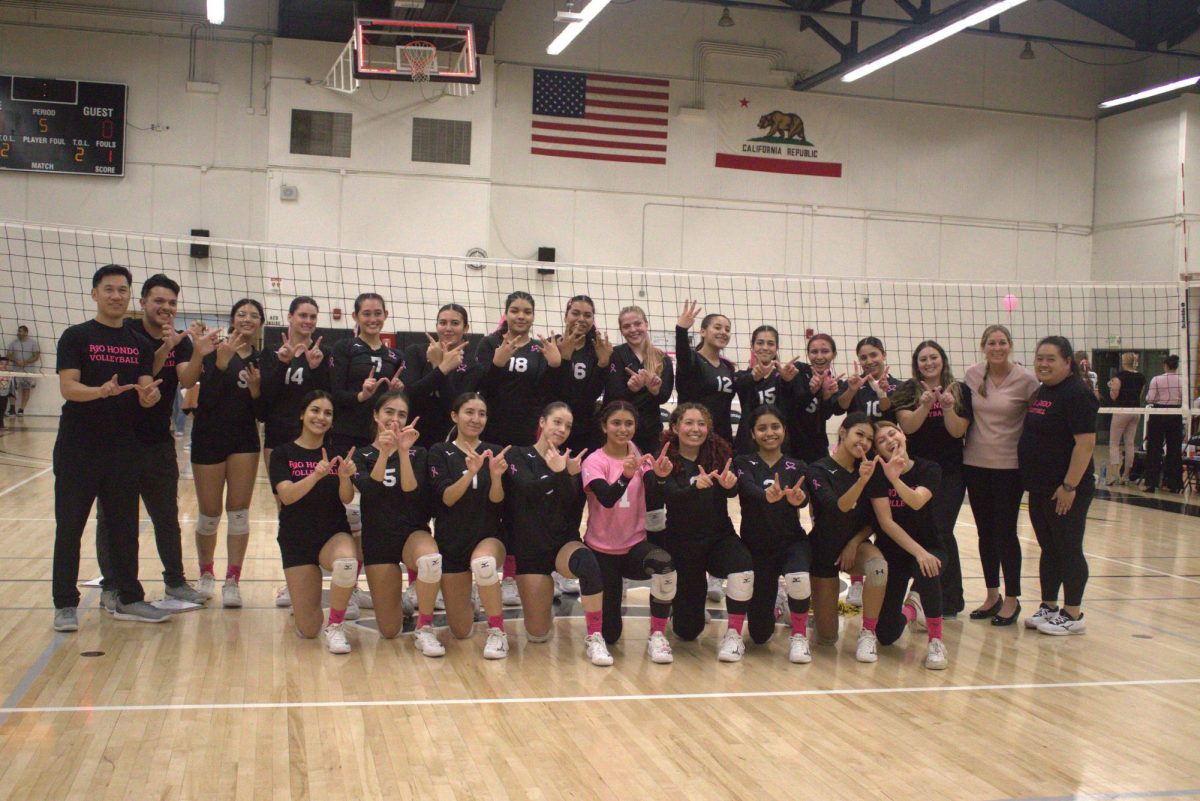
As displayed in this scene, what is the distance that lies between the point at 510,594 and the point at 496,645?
1180mm

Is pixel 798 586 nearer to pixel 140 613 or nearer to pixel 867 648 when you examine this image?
pixel 867 648

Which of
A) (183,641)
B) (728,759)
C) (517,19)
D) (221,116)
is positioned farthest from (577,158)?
(728,759)

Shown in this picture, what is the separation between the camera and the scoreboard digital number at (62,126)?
16172 mm

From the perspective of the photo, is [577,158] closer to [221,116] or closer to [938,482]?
[221,116]

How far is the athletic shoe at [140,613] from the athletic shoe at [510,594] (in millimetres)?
1789

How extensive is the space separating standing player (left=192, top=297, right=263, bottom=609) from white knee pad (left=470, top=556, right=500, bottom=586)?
155cm

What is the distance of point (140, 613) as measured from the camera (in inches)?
211

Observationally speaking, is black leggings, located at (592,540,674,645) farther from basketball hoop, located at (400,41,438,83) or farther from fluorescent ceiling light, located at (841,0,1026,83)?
fluorescent ceiling light, located at (841,0,1026,83)

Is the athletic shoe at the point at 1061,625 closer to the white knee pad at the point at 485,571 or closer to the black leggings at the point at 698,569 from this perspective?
the black leggings at the point at 698,569

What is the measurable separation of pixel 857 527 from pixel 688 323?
142 cm

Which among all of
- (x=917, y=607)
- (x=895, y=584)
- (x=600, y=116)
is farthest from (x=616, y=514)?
(x=600, y=116)

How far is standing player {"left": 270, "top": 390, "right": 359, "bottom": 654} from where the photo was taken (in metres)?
5.11

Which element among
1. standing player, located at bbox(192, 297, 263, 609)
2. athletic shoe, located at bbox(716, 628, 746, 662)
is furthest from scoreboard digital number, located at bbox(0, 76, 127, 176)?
athletic shoe, located at bbox(716, 628, 746, 662)

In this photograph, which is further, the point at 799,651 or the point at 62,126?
the point at 62,126
